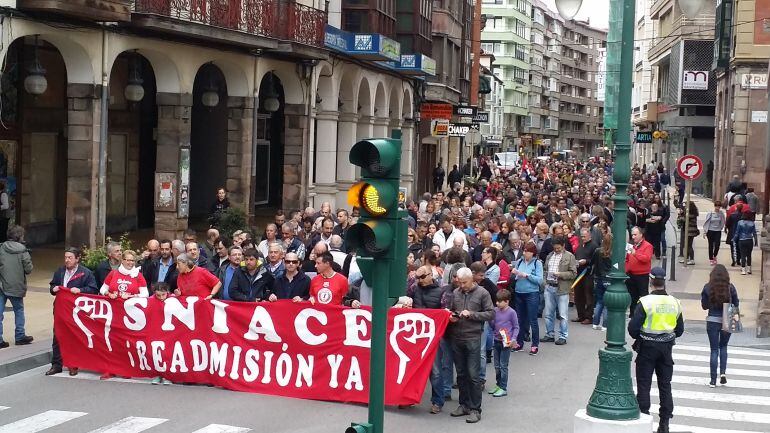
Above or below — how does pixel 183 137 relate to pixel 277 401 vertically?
above

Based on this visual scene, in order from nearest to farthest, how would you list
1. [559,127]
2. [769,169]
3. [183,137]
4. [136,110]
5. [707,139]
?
[183,137] < [136,110] < [769,169] < [707,139] < [559,127]

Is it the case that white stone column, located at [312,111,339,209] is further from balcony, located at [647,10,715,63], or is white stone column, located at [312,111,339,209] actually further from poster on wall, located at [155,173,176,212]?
balcony, located at [647,10,715,63]

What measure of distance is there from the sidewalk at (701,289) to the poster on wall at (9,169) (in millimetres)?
13996

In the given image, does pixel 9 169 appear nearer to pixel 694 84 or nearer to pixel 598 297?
pixel 598 297

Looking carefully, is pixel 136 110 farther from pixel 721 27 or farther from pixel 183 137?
pixel 721 27

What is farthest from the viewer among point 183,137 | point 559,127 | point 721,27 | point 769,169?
point 559,127

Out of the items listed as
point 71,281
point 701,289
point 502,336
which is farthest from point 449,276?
point 701,289

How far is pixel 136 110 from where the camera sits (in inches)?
1213

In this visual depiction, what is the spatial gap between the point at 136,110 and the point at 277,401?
62.0ft

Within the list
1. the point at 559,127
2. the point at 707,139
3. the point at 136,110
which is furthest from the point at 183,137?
the point at 559,127

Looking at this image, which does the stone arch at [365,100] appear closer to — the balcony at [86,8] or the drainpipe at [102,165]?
the drainpipe at [102,165]

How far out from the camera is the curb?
47.5 ft

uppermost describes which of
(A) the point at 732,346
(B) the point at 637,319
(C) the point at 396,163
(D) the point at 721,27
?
(D) the point at 721,27

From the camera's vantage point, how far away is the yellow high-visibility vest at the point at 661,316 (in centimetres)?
1235
